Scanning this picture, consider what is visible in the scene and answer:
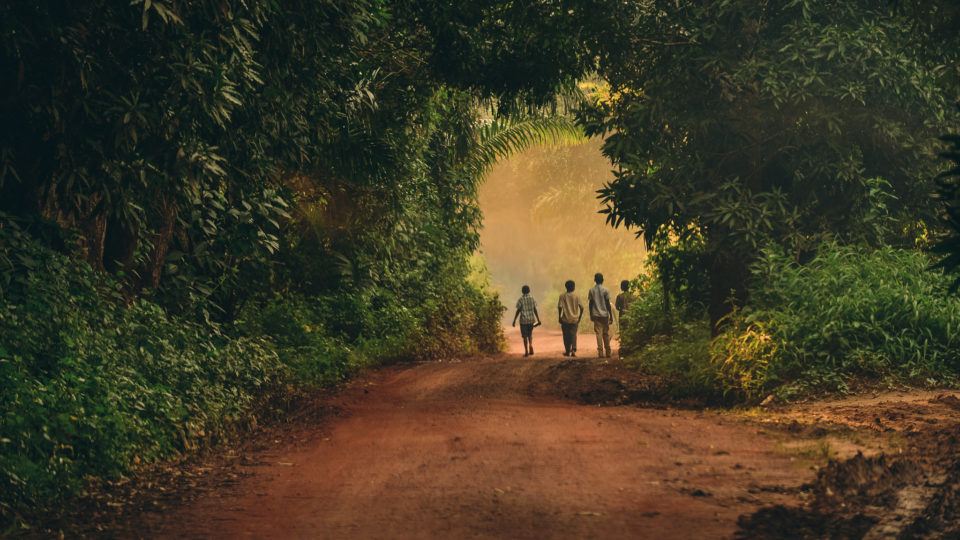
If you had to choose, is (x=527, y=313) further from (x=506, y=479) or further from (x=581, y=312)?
(x=506, y=479)

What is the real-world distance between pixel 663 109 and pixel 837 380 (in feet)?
16.5

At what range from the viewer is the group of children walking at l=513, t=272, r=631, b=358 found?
73.4ft

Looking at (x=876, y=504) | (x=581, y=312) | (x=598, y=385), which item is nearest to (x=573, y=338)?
(x=581, y=312)

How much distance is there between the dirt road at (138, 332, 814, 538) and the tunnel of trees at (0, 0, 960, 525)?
4.03 feet

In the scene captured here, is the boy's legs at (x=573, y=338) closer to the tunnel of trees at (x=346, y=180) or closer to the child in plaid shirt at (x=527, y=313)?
the child in plaid shirt at (x=527, y=313)

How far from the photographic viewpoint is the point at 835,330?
12.5 m

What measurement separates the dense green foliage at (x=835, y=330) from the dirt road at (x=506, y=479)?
133cm

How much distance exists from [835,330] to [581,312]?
12.1m

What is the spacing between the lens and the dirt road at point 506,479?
644 centimetres

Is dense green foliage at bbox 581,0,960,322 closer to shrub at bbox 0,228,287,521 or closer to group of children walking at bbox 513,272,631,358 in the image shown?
group of children walking at bbox 513,272,631,358

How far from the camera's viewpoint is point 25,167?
9.58 meters

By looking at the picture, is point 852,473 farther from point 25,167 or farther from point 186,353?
point 25,167

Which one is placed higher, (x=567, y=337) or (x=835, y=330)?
(x=567, y=337)

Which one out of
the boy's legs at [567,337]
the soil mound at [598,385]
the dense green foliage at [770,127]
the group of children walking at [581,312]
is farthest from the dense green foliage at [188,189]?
the boy's legs at [567,337]
